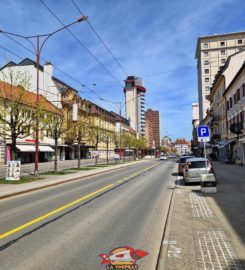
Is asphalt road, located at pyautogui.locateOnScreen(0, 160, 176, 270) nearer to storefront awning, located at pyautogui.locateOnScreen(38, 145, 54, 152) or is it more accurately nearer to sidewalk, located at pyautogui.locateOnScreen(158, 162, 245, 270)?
sidewalk, located at pyautogui.locateOnScreen(158, 162, 245, 270)

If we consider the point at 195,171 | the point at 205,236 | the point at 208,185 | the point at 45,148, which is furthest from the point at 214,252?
the point at 45,148

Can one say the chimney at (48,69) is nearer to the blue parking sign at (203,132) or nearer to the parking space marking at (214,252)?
the blue parking sign at (203,132)

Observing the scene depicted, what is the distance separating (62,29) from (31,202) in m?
12.9

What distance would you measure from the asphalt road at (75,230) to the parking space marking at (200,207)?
90 centimetres

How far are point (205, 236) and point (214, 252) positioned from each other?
1.04 m

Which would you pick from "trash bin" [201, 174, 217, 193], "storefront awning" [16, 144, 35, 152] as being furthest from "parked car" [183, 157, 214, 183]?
"storefront awning" [16, 144, 35, 152]

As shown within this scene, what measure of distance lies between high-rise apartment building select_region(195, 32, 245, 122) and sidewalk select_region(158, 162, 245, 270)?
3477 inches

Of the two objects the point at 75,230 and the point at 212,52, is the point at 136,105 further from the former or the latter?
the point at 75,230

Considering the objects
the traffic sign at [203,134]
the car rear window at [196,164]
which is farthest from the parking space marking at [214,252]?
the car rear window at [196,164]

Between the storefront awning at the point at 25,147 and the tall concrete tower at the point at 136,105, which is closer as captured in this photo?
the storefront awning at the point at 25,147

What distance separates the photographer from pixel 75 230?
22.7ft

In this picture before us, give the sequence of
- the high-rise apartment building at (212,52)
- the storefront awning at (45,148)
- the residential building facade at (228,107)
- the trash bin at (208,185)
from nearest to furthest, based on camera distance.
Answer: the trash bin at (208,185)
the residential building facade at (228,107)
the storefront awning at (45,148)
the high-rise apartment building at (212,52)

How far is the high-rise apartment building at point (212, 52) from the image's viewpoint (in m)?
93.1

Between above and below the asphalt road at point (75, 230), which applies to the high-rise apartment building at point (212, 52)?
above
